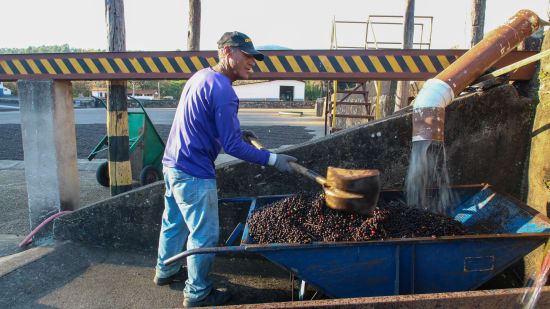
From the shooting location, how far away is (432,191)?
358cm

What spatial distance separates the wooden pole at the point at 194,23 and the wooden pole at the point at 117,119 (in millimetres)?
3071

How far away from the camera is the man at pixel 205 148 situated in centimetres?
289

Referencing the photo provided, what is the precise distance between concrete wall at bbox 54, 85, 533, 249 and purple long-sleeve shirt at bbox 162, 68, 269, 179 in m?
1.01

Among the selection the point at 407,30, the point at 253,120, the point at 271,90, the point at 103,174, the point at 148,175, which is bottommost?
the point at 103,174

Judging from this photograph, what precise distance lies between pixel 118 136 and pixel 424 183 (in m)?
3.99

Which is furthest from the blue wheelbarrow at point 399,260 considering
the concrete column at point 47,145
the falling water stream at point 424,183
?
the concrete column at point 47,145

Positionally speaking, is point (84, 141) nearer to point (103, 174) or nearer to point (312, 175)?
point (103, 174)

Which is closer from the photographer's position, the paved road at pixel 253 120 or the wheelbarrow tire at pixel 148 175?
the wheelbarrow tire at pixel 148 175

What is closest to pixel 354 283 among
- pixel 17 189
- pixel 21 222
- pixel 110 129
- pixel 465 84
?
pixel 465 84

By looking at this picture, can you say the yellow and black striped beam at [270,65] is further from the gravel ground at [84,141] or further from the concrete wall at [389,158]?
the gravel ground at [84,141]

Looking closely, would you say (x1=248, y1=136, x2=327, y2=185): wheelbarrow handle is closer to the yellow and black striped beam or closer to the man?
the man

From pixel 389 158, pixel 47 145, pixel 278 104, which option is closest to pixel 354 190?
pixel 389 158

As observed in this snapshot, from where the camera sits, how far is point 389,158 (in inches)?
159

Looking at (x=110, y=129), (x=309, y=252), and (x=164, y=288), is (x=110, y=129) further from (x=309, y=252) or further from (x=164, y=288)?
(x=309, y=252)
